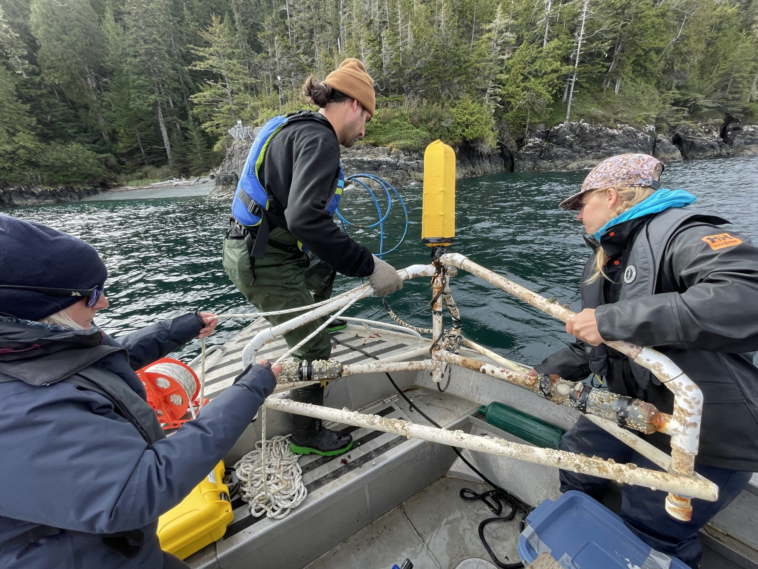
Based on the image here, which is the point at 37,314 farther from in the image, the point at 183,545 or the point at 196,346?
the point at 196,346

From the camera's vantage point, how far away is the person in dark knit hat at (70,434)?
2.88ft

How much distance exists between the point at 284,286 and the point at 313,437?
128cm

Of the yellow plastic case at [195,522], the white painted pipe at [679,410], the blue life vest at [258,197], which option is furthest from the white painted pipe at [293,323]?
the white painted pipe at [679,410]

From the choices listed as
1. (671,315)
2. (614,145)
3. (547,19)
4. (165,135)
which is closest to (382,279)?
(671,315)

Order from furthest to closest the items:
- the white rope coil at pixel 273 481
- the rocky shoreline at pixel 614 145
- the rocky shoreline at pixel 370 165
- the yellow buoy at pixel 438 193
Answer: the rocky shoreline at pixel 614 145
the rocky shoreline at pixel 370 165
the white rope coil at pixel 273 481
the yellow buoy at pixel 438 193

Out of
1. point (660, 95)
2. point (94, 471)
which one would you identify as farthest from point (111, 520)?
point (660, 95)

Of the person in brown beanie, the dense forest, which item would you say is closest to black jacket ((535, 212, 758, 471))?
the person in brown beanie

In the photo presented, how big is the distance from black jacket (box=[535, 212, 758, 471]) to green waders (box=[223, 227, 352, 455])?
2.00 m

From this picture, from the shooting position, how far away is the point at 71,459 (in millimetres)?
886

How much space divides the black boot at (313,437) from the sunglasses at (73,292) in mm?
1720

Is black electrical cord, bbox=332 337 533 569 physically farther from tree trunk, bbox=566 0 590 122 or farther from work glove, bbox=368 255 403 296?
tree trunk, bbox=566 0 590 122

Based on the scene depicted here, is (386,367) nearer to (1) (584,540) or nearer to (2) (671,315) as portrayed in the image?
(1) (584,540)

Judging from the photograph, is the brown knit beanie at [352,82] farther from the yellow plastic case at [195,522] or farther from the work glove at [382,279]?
the yellow plastic case at [195,522]

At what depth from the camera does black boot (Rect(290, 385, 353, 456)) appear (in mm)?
2617
